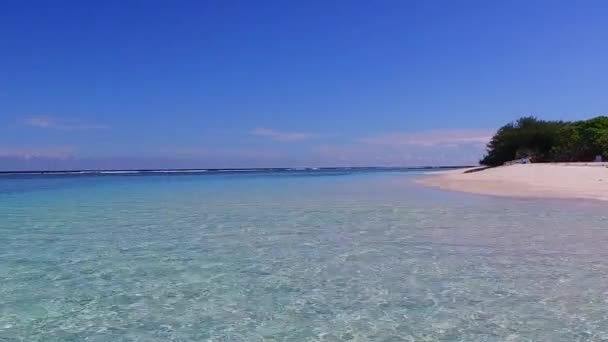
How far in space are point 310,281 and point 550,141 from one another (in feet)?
235

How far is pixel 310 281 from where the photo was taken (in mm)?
6742

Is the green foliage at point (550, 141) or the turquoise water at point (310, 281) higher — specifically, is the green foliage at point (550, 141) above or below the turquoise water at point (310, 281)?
above

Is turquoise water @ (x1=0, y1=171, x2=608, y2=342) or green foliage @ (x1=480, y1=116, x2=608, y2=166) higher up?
green foliage @ (x1=480, y1=116, x2=608, y2=166)

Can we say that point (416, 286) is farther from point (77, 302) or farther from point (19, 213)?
point (19, 213)

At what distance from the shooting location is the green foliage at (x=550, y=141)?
2446 inches

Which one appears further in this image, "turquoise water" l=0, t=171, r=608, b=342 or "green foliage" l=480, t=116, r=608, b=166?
"green foliage" l=480, t=116, r=608, b=166

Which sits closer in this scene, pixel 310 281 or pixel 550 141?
pixel 310 281

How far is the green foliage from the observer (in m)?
62.1

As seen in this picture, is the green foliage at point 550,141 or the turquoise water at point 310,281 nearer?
the turquoise water at point 310,281

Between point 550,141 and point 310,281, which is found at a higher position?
point 550,141

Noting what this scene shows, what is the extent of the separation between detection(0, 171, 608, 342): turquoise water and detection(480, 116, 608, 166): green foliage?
5543 cm

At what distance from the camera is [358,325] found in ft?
16.4

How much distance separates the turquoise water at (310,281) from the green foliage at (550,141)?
55.4 metres

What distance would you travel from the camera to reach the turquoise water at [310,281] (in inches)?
194
